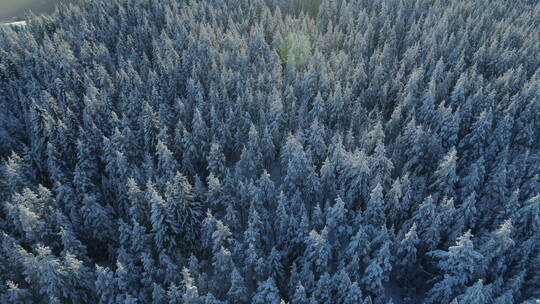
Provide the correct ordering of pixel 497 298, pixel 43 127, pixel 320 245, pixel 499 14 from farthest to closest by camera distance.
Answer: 1. pixel 499 14
2. pixel 43 127
3. pixel 320 245
4. pixel 497 298

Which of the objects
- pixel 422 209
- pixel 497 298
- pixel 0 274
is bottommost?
pixel 0 274

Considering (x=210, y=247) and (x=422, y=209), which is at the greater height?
(x=422, y=209)

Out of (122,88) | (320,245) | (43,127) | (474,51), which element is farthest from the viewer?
(474,51)

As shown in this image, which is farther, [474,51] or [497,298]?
[474,51]

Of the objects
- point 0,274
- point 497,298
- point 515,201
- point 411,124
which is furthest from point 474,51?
point 0,274

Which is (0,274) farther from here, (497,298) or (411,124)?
(411,124)

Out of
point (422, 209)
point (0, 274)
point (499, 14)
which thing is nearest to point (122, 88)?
point (0, 274)

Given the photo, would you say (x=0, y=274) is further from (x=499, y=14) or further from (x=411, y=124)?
(x=499, y=14)
